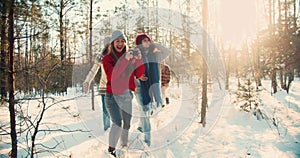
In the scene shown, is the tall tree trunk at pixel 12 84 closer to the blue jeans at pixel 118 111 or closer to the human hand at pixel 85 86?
the human hand at pixel 85 86

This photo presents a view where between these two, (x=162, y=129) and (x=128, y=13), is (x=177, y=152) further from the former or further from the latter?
(x=128, y=13)

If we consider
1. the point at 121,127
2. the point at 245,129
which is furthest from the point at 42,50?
the point at 245,129

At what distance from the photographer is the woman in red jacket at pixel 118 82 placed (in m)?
3.29

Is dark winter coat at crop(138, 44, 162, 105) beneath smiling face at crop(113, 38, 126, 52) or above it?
beneath

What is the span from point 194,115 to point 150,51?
4.21 m

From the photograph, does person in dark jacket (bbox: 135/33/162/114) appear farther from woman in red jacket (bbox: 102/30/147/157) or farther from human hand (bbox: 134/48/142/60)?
woman in red jacket (bbox: 102/30/147/157)

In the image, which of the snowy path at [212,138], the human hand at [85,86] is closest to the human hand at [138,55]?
the human hand at [85,86]

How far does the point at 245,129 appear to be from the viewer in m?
5.80

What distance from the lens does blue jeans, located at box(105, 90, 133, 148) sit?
332 cm

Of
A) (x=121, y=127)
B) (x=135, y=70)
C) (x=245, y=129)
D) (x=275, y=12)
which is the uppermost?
(x=275, y=12)

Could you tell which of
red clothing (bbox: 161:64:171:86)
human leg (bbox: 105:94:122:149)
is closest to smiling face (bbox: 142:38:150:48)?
red clothing (bbox: 161:64:171:86)

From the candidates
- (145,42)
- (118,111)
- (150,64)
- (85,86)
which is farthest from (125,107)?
(145,42)

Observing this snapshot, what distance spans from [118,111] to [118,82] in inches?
17.0

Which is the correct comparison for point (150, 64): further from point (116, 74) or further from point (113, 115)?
point (113, 115)
